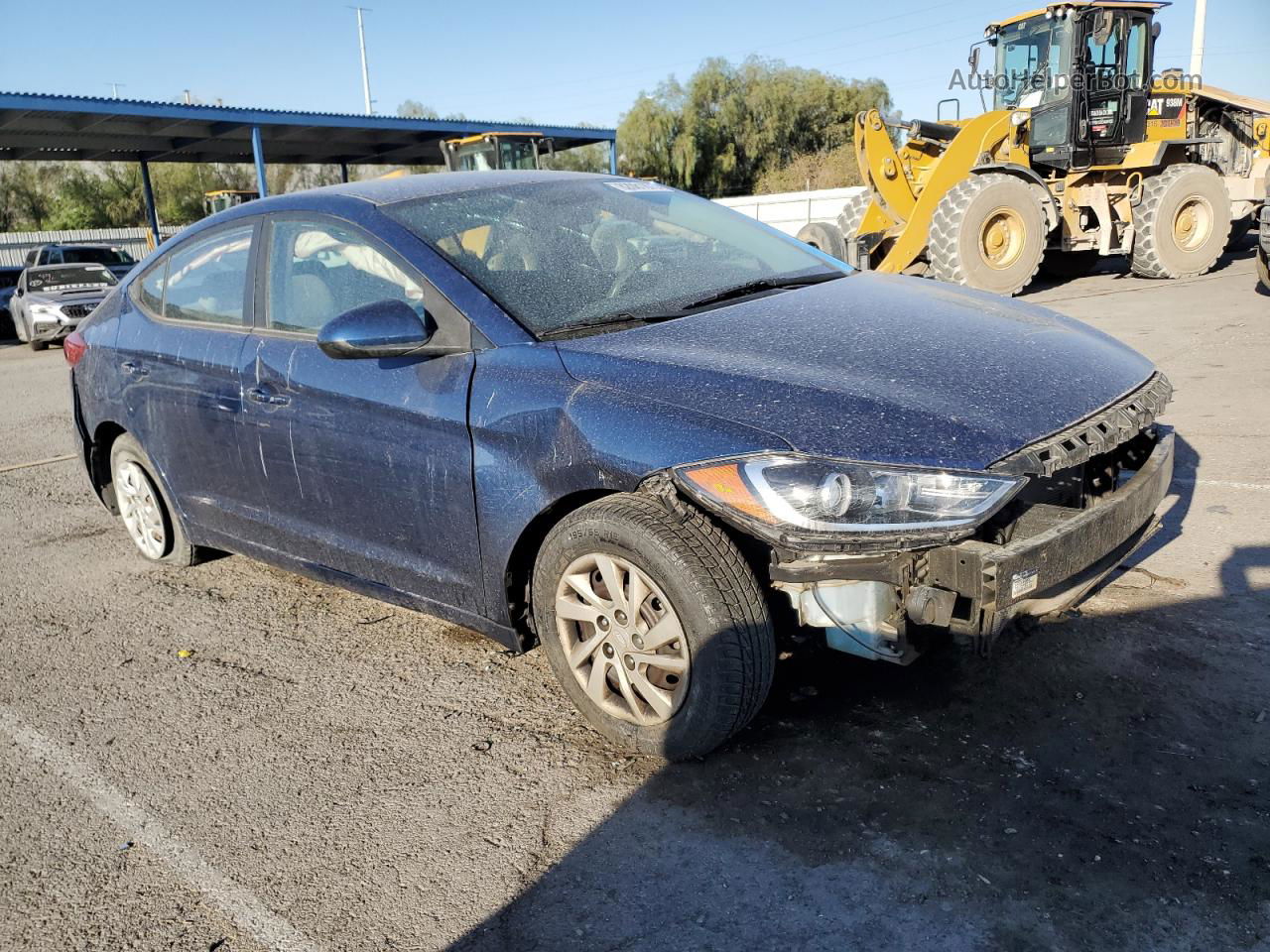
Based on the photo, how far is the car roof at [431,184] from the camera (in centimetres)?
379

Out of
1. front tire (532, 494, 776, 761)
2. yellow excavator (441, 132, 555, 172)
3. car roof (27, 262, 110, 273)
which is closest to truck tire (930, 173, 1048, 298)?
front tire (532, 494, 776, 761)

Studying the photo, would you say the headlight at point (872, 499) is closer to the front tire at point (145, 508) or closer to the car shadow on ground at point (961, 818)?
the car shadow on ground at point (961, 818)

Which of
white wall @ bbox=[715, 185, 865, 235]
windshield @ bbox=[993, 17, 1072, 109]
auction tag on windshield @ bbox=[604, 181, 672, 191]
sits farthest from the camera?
white wall @ bbox=[715, 185, 865, 235]

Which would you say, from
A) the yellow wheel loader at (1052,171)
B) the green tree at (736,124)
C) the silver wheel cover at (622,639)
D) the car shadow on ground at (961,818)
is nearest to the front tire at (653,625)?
the silver wheel cover at (622,639)

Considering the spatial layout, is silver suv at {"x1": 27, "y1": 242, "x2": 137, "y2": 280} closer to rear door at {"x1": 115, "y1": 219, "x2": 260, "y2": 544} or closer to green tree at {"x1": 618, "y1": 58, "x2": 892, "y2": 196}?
rear door at {"x1": 115, "y1": 219, "x2": 260, "y2": 544}

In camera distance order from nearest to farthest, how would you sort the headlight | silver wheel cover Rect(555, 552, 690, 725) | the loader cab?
the headlight, silver wheel cover Rect(555, 552, 690, 725), the loader cab

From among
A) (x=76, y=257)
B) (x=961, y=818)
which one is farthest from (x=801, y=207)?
(x=961, y=818)

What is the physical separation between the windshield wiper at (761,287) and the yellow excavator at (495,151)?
18.8 metres

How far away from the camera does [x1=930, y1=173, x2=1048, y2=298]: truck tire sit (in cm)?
1160

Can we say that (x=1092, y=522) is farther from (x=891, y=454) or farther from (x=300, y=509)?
(x=300, y=509)

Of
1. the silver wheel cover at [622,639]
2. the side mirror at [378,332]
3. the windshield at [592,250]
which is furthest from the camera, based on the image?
the windshield at [592,250]

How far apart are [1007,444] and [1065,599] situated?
1.81ft

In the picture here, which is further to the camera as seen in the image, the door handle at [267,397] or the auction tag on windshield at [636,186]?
the auction tag on windshield at [636,186]

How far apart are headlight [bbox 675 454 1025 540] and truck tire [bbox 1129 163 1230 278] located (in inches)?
468
